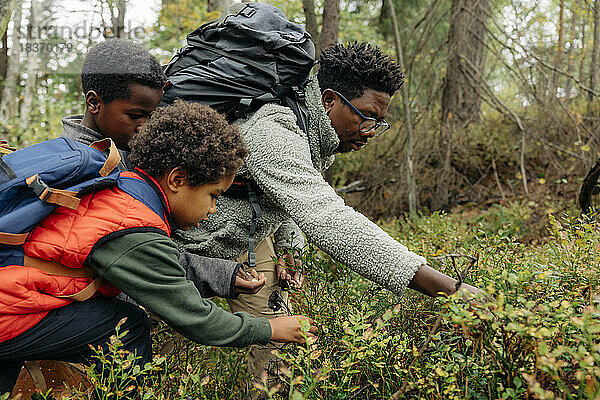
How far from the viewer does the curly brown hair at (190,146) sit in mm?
2016

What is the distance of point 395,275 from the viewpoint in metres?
2.06

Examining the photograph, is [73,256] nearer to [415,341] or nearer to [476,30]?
[415,341]

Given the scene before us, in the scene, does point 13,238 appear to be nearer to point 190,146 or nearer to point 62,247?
point 62,247

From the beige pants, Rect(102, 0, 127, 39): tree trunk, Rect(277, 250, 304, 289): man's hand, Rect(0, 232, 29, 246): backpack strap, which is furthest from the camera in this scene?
Rect(102, 0, 127, 39): tree trunk

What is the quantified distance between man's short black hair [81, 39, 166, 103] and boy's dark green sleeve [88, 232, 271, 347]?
1.04 metres

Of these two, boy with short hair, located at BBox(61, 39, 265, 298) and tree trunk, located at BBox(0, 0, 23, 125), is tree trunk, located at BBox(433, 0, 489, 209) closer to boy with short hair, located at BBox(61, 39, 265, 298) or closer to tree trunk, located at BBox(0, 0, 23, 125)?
boy with short hair, located at BBox(61, 39, 265, 298)

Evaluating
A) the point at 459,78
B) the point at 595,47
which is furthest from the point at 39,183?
the point at 595,47

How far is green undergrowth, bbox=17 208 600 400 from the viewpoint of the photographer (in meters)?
1.50

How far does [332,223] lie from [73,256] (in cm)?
99

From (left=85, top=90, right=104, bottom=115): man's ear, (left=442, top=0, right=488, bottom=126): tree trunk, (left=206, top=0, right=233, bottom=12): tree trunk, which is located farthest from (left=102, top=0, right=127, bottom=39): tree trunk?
(left=85, top=90, right=104, bottom=115): man's ear

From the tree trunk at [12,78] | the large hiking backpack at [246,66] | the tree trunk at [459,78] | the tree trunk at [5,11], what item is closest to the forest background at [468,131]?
the tree trunk at [459,78]

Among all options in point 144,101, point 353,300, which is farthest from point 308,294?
point 144,101

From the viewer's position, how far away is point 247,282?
2330mm

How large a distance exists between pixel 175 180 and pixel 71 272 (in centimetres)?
52
